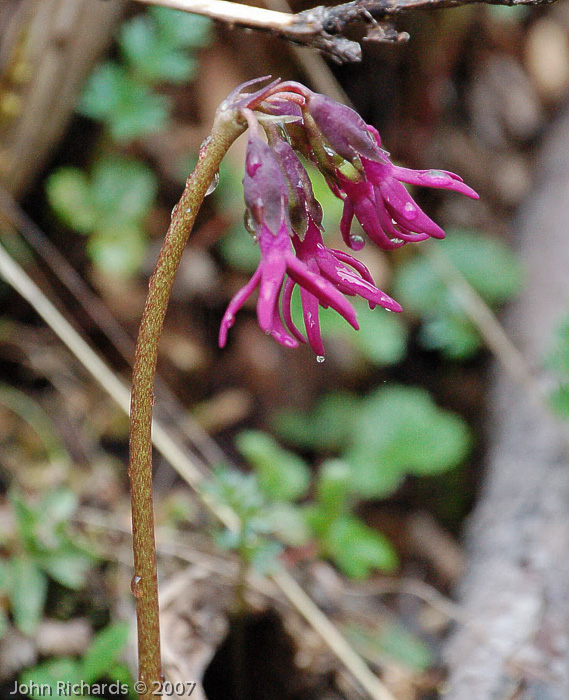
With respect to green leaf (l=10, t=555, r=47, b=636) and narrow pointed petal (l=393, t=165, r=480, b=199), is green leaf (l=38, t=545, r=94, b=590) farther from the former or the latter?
narrow pointed petal (l=393, t=165, r=480, b=199)

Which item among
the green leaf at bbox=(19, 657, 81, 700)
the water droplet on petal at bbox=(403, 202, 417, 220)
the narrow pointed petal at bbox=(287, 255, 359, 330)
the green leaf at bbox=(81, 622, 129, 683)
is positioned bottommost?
the green leaf at bbox=(19, 657, 81, 700)

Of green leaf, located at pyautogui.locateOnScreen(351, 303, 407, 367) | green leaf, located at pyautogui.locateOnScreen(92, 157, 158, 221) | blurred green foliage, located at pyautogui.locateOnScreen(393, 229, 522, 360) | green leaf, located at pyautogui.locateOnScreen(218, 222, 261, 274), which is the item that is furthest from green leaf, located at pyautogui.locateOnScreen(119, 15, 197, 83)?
blurred green foliage, located at pyautogui.locateOnScreen(393, 229, 522, 360)

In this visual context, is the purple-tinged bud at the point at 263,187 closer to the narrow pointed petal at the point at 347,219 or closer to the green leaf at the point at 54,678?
the narrow pointed petal at the point at 347,219

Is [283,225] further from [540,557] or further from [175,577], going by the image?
[540,557]

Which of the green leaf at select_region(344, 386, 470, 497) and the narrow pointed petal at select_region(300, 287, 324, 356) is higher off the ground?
the narrow pointed petal at select_region(300, 287, 324, 356)

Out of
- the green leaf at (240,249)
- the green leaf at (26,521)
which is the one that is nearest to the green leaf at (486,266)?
the green leaf at (240,249)

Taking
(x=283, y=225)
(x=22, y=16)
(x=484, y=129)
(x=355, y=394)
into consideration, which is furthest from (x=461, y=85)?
(x=283, y=225)

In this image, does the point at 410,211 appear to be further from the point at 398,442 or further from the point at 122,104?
the point at 122,104
